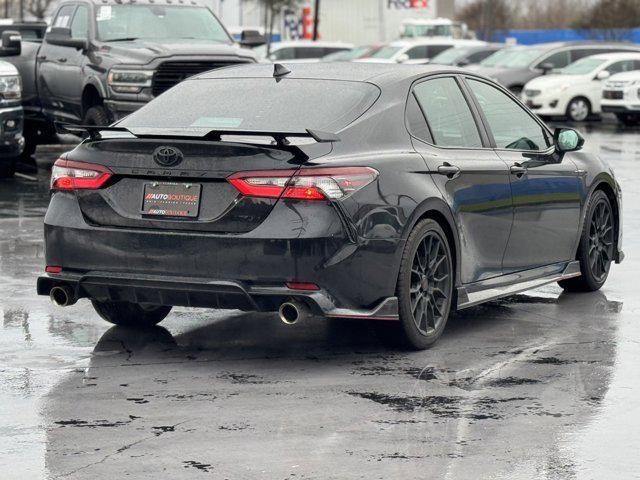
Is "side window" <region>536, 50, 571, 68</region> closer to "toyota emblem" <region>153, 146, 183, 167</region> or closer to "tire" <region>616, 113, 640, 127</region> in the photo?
"tire" <region>616, 113, 640, 127</region>

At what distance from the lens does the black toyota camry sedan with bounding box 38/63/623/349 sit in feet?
23.7

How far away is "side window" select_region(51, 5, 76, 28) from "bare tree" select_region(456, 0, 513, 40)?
2952 inches

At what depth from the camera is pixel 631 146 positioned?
26.0 meters

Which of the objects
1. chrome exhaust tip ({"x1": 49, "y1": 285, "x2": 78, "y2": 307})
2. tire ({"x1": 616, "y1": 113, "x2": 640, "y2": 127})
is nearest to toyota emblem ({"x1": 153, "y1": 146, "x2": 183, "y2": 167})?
chrome exhaust tip ({"x1": 49, "y1": 285, "x2": 78, "y2": 307})

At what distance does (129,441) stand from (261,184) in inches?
67.3

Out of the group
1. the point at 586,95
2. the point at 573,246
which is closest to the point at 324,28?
the point at 586,95

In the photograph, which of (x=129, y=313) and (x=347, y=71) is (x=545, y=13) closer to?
(x=347, y=71)

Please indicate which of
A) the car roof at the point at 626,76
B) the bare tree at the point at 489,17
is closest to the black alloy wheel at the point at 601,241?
the car roof at the point at 626,76

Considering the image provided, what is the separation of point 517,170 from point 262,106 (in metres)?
1.67

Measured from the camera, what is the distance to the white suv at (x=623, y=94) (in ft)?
106

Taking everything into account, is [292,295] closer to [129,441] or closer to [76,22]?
[129,441]

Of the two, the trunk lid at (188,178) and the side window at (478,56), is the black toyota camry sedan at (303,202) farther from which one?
the side window at (478,56)

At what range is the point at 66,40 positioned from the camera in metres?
18.2

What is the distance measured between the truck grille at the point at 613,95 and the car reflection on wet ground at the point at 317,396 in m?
23.6
